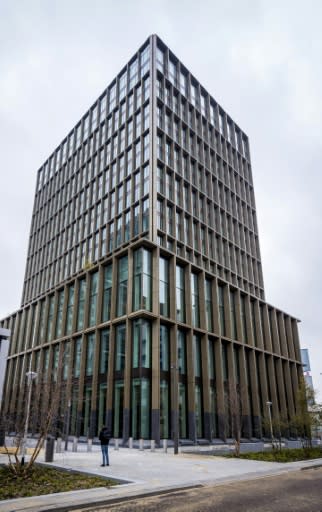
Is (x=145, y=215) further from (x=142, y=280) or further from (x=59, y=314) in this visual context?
(x=59, y=314)

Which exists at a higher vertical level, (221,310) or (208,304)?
(208,304)

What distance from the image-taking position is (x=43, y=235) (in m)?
67.4

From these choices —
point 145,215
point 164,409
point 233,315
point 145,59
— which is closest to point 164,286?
point 145,215

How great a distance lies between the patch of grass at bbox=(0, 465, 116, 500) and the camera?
10.2 metres

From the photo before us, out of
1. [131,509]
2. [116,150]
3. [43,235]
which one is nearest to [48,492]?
[131,509]

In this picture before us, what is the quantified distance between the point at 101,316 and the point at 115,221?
15.4m

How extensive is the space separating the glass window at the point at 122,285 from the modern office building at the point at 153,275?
176 millimetres

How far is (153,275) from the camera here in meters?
34.8

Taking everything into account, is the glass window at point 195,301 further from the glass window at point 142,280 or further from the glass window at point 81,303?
the glass window at point 81,303

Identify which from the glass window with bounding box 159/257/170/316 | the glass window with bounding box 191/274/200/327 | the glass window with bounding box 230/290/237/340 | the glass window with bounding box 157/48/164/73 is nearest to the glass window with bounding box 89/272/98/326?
the glass window with bounding box 159/257/170/316

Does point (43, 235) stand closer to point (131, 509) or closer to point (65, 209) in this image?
point (65, 209)

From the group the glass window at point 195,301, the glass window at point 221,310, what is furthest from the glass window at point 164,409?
the glass window at point 221,310

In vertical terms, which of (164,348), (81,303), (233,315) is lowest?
(164,348)

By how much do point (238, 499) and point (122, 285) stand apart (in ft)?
89.0
